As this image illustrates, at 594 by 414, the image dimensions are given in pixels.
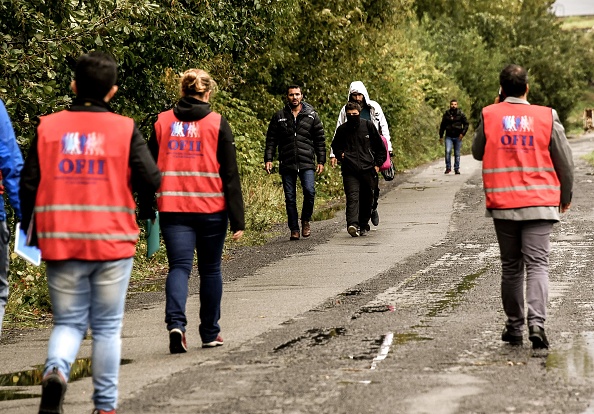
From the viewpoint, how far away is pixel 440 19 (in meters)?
60.7

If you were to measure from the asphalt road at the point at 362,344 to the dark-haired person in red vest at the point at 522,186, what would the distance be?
0.40 metres

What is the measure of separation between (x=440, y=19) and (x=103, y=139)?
55697mm

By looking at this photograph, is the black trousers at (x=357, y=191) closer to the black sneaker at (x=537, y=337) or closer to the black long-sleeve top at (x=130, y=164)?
the black sneaker at (x=537, y=337)

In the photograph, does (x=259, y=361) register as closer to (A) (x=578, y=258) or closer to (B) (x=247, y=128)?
(A) (x=578, y=258)

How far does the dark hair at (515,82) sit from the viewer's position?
8.63m

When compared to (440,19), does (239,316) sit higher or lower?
lower

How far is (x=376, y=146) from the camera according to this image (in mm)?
16875

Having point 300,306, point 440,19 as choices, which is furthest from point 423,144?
point 300,306

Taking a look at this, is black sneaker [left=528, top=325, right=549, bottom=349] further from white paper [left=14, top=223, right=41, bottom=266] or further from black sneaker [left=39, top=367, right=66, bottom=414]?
black sneaker [left=39, top=367, right=66, bottom=414]

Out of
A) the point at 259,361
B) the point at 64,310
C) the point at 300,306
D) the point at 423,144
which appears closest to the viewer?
the point at 64,310

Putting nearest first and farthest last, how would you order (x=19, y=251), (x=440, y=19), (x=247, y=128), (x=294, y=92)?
1. (x=19, y=251)
2. (x=294, y=92)
3. (x=247, y=128)
4. (x=440, y=19)

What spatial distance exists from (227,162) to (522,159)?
197 cm

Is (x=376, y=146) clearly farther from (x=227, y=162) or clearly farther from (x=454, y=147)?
(x=454, y=147)

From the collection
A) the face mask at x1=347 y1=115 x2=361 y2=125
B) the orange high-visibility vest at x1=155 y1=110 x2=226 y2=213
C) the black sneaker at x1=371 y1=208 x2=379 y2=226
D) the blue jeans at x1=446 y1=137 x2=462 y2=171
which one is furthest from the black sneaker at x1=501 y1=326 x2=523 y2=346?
the blue jeans at x1=446 y1=137 x2=462 y2=171
